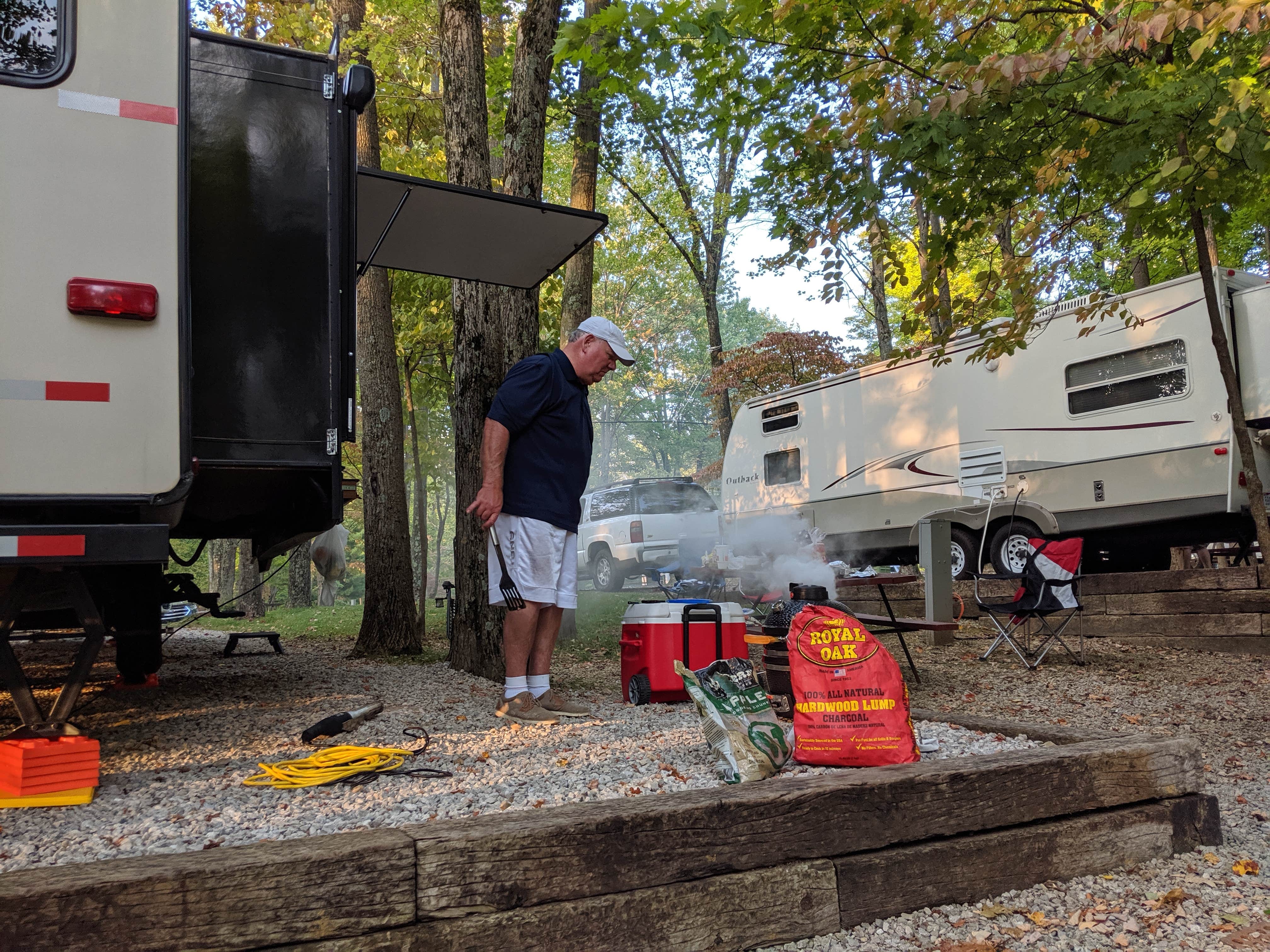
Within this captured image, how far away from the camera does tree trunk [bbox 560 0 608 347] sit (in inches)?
384

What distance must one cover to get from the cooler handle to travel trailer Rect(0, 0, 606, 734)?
1930 millimetres

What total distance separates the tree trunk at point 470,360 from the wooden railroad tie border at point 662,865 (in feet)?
10.7

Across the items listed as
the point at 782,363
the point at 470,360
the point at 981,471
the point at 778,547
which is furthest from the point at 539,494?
the point at 782,363

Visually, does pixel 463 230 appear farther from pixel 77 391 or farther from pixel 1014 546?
pixel 1014 546

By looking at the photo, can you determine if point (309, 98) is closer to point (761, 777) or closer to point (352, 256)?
point (352, 256)

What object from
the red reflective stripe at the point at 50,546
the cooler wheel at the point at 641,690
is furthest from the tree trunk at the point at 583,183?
the red reflective stripe at the point at 50,546

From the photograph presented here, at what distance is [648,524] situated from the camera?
51.5ft

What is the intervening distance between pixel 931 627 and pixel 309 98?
4.71 meters

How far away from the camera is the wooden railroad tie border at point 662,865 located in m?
1.79

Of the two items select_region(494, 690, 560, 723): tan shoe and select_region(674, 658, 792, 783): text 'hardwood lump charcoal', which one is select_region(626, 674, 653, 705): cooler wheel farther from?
select_region(674, 658, 792, 783): text 'hardwood lump charcoal'

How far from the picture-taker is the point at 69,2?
2.82 meters

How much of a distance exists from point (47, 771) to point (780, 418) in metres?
11.1

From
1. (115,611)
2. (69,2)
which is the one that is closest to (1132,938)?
(69,2)

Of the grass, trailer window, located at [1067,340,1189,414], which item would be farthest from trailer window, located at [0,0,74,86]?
trailer window, located at [1067,340,1189,414]
